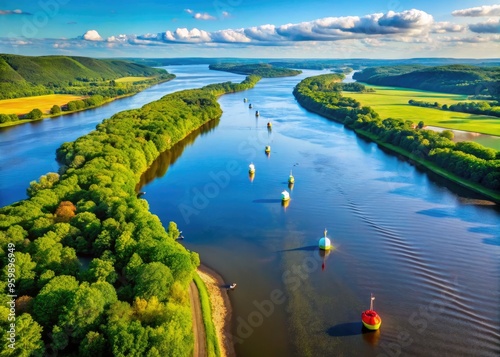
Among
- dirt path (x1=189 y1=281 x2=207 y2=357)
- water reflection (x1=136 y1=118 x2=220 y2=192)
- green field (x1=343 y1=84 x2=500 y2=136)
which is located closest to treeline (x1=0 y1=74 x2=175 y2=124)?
water reflection (x1=136 y1=118 x2=220 y2=192)

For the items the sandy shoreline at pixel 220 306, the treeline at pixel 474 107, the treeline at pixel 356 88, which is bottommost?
the sandy shoreline at pixel 220 306

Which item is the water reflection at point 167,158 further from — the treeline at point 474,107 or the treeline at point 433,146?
the treeline at point 474,107

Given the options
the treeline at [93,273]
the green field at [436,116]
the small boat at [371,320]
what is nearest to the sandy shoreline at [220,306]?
the treeline at [93,273]

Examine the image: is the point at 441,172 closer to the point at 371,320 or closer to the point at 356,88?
the point at 371,320

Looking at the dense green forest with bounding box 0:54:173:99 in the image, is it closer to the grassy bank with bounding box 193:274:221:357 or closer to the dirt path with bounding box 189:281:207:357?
the grassy bank with bounding box 193:274:221:357

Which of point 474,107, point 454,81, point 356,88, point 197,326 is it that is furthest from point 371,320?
point 454,81

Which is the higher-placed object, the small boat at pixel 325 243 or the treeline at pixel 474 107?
the treeline at pixel 474 107

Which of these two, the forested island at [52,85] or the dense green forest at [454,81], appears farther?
the dense green forest at [454,81]
